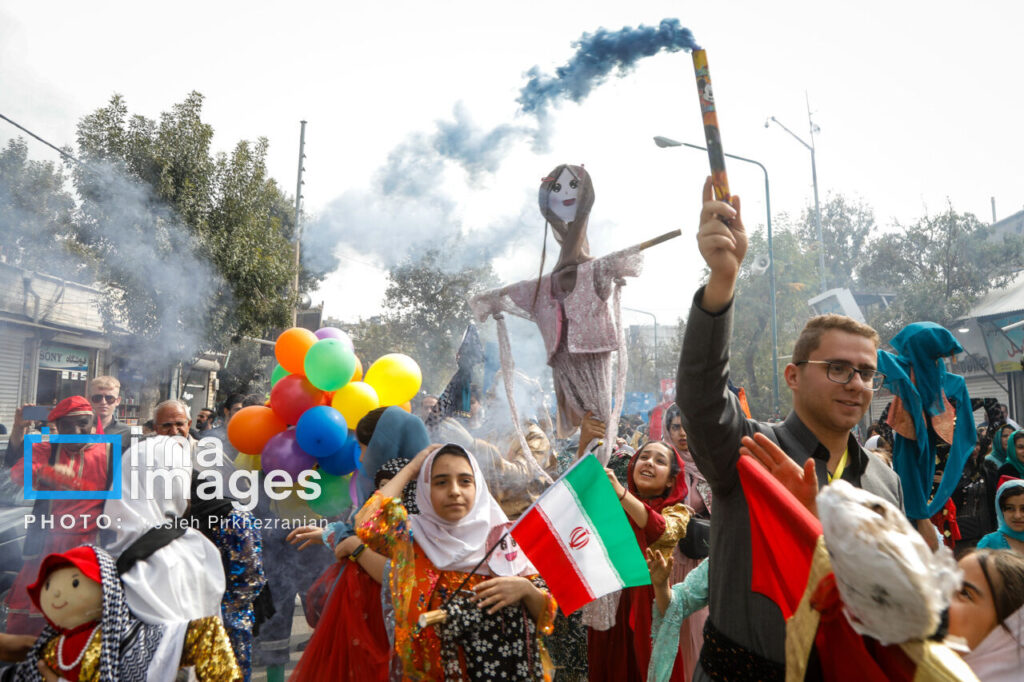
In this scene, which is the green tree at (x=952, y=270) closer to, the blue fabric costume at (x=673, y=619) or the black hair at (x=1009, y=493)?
the black hair at (x=1009, y=493)

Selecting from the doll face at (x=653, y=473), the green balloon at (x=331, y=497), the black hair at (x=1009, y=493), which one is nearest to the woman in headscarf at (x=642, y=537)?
the doll face at (x=653, y=473)

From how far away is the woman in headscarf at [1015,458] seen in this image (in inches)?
247

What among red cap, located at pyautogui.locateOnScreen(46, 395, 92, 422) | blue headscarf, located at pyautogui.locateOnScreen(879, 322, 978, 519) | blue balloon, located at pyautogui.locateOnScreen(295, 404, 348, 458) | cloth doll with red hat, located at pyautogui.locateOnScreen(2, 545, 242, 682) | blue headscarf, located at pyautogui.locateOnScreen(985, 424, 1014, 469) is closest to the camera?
cloth doll with red hat, located at pyautogui.locateOnScreen(2, 545, 242, 682)

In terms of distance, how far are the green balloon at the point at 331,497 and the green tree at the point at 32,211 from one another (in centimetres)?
→ 644

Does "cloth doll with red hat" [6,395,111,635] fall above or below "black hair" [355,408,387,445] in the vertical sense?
below

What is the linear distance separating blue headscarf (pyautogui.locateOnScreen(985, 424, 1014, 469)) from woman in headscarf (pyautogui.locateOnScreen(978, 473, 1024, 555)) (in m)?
2.77

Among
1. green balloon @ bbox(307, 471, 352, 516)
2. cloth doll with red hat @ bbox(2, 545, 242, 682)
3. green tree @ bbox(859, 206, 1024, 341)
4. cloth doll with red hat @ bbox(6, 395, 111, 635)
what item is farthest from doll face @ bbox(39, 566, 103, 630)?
green tree @ bbox(859, 206, 1024, 341)

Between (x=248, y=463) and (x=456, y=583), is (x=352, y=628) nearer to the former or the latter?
(x=456, y=583)

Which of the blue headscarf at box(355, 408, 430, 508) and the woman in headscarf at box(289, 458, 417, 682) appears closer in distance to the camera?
the woman in headscarf at box(289, 458, 417, 682)

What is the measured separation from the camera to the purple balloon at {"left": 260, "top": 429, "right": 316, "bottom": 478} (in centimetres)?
525

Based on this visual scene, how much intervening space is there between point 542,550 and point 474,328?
2.21m

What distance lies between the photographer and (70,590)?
9.12ft

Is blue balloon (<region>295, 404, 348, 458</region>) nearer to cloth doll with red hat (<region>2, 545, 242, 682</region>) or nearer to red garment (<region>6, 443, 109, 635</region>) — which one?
red garment (<region>6, 443, 109, 635</region>)

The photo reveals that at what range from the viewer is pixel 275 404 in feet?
18.2
